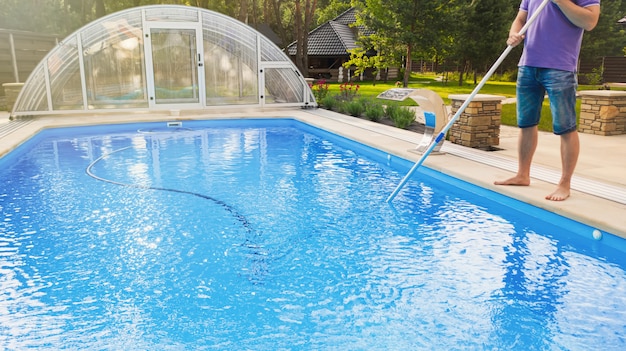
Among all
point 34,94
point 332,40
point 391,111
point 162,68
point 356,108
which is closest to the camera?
point 391,111

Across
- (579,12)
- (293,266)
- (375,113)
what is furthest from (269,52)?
(293,266)

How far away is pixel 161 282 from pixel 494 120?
5.77m

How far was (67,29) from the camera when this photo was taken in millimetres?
28672

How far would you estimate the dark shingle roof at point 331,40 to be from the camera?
30.1 meters

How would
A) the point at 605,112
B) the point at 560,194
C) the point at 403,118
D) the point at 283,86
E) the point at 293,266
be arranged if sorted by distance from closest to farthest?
the point at 293,266, the point at 560,194, the point at 605,112, the point at 403,118, the point at 283,86

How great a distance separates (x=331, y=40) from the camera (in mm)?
30859

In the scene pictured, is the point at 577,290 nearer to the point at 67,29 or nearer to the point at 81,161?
the point at 81,161

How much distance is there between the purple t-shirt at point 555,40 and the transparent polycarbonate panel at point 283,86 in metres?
9.10

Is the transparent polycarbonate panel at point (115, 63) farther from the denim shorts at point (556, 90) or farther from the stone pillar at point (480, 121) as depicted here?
the denim shorts at point (556, 90)

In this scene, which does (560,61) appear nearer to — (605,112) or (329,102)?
(605,112)

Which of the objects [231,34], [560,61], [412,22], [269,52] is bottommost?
[560,61]

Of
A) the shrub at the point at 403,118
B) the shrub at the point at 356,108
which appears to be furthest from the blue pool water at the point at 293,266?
the shrub at the point at 356,108

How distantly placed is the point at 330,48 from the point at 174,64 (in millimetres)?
18845

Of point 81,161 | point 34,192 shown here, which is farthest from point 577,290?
point 81,161
